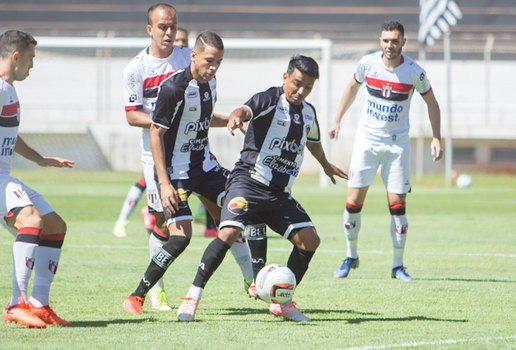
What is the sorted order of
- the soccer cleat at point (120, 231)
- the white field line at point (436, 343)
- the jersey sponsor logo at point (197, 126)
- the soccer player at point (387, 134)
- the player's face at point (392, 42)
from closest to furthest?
the white field line at point (436, 343) → the jersey sponsor logo at point (197, 126) → the player's face at point (392, 42) → the soccer player at point (387, 134) → the soccer cleat at point (120, 231)

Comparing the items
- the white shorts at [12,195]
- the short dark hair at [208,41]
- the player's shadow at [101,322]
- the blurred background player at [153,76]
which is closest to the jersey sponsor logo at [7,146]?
the white shorts at [12,195]

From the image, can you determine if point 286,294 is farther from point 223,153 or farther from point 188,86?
point 223,153

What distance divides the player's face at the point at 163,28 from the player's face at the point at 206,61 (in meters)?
0.60

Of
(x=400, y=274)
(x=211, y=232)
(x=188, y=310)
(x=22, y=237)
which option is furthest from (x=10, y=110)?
(x=211, y=232)

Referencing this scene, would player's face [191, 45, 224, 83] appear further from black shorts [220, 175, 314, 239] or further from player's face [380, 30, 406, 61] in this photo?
player's face [380, 30, 406, 61]

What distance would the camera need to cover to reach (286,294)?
7273 millimetres

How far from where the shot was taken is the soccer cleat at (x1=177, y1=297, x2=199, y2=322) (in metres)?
7.20

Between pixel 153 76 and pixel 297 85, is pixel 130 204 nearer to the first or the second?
pixel 153 76

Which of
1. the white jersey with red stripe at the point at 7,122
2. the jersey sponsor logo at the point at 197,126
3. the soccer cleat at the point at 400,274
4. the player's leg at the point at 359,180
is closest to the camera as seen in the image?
the white jersey with red stripe at the point at 7,122

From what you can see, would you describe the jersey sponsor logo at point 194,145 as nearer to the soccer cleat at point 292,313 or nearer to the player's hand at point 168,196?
the player's hand at point 168,196

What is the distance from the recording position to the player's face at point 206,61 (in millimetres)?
7434

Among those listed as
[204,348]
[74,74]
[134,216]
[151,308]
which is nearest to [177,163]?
[151,308]

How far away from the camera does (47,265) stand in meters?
7.16

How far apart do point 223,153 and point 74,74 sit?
22.1 feet
